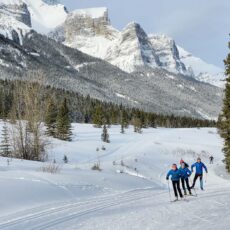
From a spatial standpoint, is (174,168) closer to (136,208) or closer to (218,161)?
(136,208)

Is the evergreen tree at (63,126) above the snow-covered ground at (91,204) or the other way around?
above

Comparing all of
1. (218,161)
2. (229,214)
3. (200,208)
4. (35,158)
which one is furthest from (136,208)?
(218,161)

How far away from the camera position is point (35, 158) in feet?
87.4

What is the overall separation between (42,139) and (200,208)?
14.6m

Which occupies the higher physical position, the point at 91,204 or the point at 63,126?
the point at 63,126

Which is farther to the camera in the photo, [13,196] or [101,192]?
[101,192]

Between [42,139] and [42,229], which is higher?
[42,139]

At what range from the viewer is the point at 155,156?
151 ft

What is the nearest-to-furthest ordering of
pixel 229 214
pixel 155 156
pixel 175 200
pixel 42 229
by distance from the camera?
pixel 42 229
pixel 229 214
pixel 175 200
pixel 155 156

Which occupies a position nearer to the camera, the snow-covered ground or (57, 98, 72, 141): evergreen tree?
the snow-covered ground

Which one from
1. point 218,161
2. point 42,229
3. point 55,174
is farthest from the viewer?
point 218,161

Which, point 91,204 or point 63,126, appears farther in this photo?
point 63,126

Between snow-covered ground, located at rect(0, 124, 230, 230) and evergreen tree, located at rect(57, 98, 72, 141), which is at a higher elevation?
evergreen tree, located at rect(57, 98, 72, 141)

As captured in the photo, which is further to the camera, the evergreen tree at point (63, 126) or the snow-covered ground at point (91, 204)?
the evergreen tree at point (63, 126)
